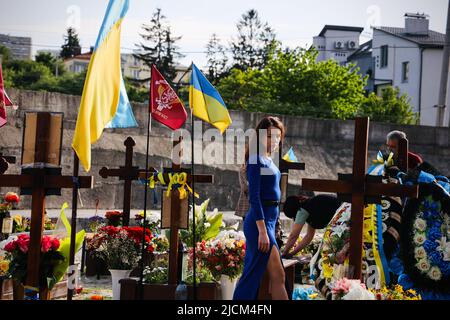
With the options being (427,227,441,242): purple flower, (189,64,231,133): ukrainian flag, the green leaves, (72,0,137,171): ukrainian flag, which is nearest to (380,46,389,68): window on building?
the green leaves

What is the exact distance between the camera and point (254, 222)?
7152 mm

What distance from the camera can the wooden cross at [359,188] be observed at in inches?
273

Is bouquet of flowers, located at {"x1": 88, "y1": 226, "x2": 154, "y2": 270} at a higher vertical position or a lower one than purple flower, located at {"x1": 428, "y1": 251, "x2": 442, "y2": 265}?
lower

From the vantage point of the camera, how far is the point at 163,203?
27.1 feet

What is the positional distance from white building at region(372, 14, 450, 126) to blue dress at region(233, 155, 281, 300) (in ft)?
155

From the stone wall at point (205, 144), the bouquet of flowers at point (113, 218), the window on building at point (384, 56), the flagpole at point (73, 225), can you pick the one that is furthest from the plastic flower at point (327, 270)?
the window on building at point (384, 56)

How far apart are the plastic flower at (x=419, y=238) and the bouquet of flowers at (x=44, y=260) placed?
375 cm

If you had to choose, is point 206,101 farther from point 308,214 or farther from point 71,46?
point 71,46

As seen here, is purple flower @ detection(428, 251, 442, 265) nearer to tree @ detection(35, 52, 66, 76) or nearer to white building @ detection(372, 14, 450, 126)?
white building @ detection(372, 14, 450, 126)

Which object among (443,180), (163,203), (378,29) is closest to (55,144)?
(163,203)

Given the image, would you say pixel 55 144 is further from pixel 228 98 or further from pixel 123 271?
pixel 228 98

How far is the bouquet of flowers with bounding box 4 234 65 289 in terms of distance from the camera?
714 centimetres

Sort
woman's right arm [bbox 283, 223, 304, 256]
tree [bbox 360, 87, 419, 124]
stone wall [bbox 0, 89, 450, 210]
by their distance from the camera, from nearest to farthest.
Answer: woman's right arm [bbox 283, 223, 304, 256] → stone wall [bbox 0, 89, 450, 210] → tree [bbox 360, 87, 419, 124]

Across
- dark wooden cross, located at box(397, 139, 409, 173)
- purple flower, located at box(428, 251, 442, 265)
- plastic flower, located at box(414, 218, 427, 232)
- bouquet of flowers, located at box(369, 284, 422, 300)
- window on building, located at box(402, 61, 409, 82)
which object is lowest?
bouquet of flowers, located at box(369, 284, 422, 300)
